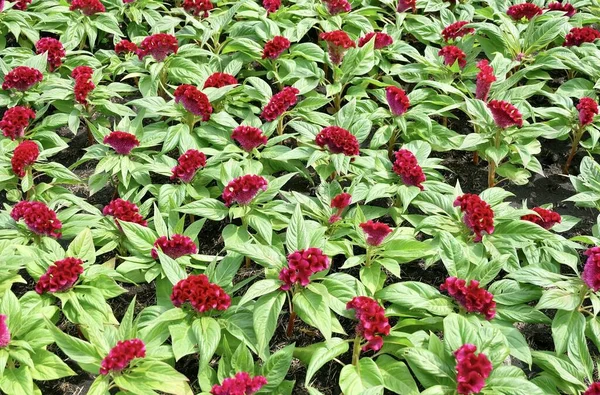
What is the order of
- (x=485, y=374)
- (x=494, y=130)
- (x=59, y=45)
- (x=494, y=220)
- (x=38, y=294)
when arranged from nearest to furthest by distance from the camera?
(x=485, y=374), (x=38, y=294), (x=494, y=220), (x=494, y=130), (x=59, y=45)

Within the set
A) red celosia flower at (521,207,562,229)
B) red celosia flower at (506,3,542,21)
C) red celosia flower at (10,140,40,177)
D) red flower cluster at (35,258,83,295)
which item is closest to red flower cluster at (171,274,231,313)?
red flower cluster at (35,258,83,295)

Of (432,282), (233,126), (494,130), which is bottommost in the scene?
(432,282)

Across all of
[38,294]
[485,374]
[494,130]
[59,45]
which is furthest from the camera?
[59,45]

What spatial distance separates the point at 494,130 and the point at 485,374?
1873 mm

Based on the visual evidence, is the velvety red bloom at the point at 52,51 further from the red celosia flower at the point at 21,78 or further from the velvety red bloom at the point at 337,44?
the velvety red bloom at the point at 337,44

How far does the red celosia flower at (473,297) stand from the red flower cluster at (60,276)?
5.85ft

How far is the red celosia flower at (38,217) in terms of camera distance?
A: 3338 millimetres

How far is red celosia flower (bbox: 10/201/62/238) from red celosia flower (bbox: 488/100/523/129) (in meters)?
2.61

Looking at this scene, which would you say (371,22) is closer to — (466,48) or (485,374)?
(466,48)

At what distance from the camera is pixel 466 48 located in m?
4.95

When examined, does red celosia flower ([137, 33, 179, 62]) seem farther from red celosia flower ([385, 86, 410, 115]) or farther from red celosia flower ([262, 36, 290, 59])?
red celosia flower ([385, 86, 410, 115])

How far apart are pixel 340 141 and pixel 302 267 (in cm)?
112

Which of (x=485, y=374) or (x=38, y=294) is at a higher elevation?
(x=485, y=374)

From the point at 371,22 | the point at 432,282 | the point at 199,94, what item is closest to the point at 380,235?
the point at 432,282
